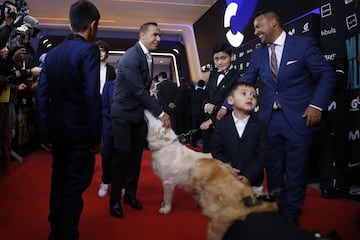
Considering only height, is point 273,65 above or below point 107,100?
above

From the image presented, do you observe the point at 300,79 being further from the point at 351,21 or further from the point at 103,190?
the point at 103,190

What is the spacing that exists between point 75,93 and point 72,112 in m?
0.12

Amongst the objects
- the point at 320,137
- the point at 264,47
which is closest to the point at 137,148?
the point at 264,47

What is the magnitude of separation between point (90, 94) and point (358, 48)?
8.28 ft

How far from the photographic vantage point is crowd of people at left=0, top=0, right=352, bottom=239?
197 centimetres

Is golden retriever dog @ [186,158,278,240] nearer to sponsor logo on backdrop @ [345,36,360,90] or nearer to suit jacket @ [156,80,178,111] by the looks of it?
sponsor logo on backdrop @ [345,36,360,90]

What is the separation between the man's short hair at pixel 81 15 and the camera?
203 centimetres

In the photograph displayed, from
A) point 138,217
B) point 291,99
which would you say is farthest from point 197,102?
point 291,99

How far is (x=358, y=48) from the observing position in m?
3.06

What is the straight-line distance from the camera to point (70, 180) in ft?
6.63

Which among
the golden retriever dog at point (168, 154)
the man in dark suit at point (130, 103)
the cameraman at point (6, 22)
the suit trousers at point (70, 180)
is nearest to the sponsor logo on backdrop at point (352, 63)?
the golden retriever dog at point (168, 154)

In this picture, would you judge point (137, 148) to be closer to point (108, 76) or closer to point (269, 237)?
point (108, 76)

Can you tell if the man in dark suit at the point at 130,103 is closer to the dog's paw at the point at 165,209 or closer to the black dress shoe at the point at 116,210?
the black dress shoe at the point at 116,210

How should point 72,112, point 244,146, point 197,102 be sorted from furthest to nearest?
1. point 197,102
2. point 244,146
3. point 72,112
